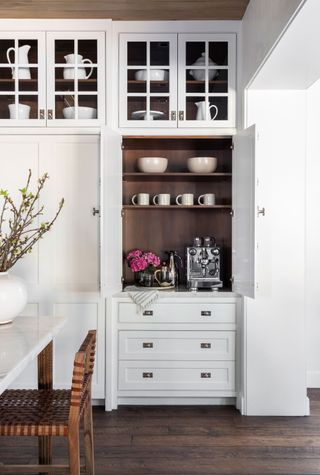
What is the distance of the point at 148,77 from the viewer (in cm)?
330

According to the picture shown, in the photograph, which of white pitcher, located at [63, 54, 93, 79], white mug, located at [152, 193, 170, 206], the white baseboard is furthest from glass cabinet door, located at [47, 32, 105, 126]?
the white baseboard

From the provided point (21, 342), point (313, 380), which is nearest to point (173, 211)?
point (313, 380)

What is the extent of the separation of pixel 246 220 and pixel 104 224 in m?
0.86

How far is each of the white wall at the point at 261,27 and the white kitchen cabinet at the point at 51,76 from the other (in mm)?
931

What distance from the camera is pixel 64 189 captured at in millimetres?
3271

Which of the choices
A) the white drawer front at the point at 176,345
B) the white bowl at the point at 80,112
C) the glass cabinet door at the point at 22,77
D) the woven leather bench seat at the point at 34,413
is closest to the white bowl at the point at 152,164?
the white bowl at the point at 80,112

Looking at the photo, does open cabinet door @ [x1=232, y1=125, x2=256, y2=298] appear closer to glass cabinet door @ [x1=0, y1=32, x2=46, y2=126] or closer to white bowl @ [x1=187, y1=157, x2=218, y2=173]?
white bowl @ [x1=187, y1=157, x2=218, y2=173]

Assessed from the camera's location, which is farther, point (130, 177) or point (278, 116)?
point (130, 177)

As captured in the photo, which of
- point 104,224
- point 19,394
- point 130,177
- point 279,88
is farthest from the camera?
point 130,177

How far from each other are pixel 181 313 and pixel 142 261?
0.46 meters

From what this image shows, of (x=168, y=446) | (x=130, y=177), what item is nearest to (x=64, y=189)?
(x=130, y=177)

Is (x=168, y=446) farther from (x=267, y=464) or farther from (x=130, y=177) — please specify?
(x=130, y=177)

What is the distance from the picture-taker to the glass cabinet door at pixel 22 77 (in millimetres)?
3238

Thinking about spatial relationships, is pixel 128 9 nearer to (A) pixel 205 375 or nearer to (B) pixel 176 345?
(B) pixel 176 345
